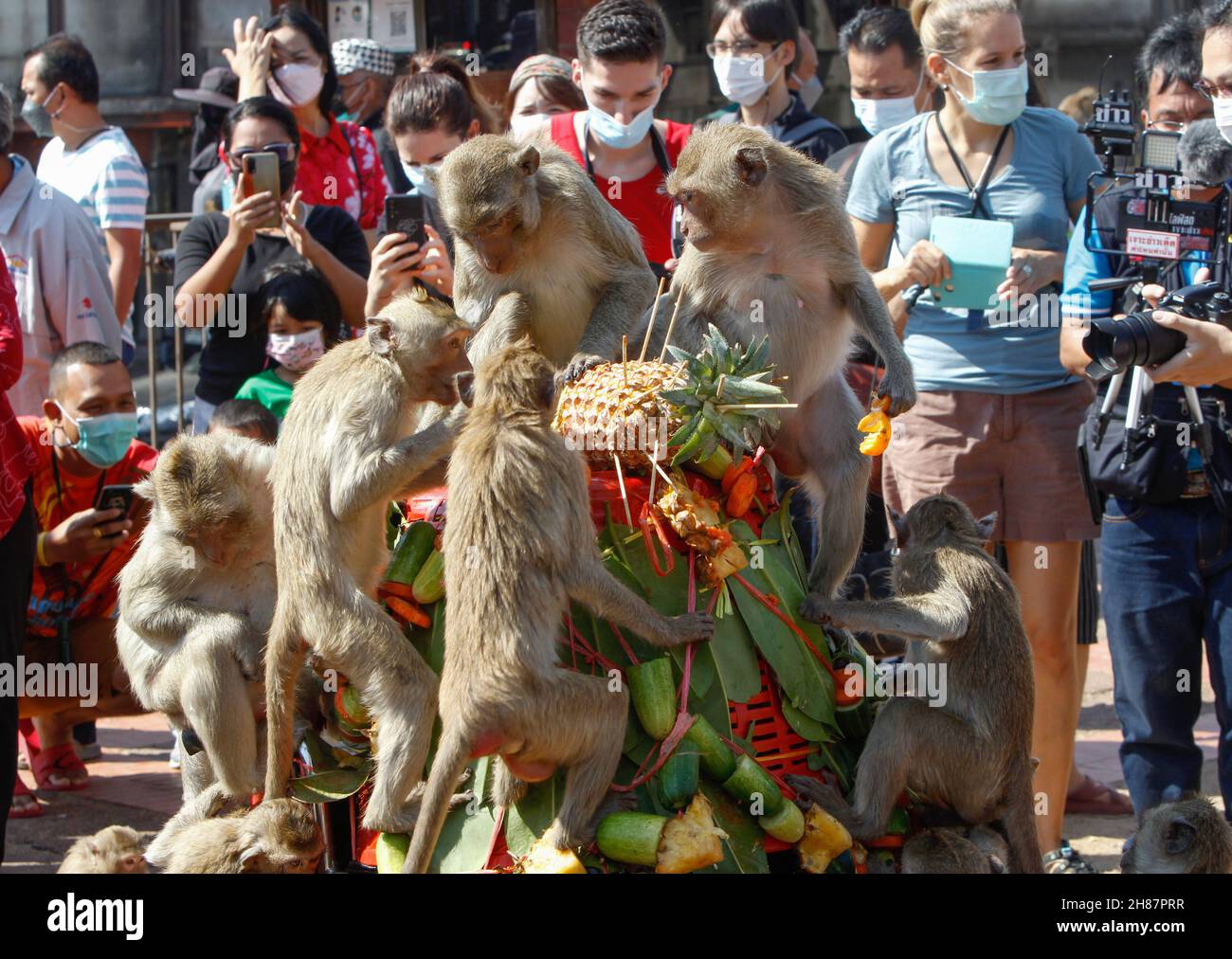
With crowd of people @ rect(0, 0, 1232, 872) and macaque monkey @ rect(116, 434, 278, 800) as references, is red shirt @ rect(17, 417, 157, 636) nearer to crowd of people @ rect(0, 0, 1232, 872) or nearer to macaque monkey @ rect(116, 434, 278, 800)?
crowd of people @ rect(0, 0, 1232, 872)

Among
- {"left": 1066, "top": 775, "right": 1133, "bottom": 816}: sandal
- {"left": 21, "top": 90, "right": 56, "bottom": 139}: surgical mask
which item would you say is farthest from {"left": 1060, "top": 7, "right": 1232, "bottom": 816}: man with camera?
{"left": 21, "top": 90, "right": 56, "bottom": 139}: surgical mask

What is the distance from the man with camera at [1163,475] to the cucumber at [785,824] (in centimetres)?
204

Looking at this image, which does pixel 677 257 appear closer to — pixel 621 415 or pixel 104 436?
pixel 621 415

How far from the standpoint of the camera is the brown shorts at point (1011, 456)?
5.86m

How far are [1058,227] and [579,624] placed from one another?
3.11m

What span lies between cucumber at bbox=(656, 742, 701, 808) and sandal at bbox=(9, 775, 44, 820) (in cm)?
445

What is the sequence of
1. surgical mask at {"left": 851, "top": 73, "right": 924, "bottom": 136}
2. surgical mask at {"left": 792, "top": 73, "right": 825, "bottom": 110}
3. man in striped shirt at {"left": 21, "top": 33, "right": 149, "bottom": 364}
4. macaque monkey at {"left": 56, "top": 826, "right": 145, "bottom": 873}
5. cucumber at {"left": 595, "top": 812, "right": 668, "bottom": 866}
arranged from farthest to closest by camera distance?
surgical mask at {"left": 792, "top": 73, "right": 825, "bottom": 110} < man in striped shirt at {"left": 21, "top": 33, "right": 149, "bottom": 364} < surgical mask at {"left": 851, "top": 73, "right": 924, "bottom": 136} < macaque monkey at {"left": 56, "top": 826, "right": 145, "bottom": 873} < cucumber at {"left": 595, "top": 812, "right": 668, "bottom": 866}

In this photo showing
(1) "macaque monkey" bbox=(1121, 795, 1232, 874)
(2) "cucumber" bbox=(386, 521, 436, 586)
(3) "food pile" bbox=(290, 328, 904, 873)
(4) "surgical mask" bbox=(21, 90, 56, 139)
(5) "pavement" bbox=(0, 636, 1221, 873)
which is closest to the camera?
(3) "food pile" bbox=(290, 328, 904, 873)

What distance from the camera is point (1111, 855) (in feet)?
21.1

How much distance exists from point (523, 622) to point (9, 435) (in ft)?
8.13

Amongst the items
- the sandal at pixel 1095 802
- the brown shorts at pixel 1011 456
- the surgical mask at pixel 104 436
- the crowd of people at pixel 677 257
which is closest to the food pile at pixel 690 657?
the crowd of people at pixel 677 257

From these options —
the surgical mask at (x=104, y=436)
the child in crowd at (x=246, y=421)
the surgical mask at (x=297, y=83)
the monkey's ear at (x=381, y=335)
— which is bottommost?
the surgical mask at (x=104, y=436)

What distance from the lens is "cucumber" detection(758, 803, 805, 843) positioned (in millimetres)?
3795

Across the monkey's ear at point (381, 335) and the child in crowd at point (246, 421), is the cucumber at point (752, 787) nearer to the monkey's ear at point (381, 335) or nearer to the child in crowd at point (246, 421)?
the monkey's ear at point (381, 335)
